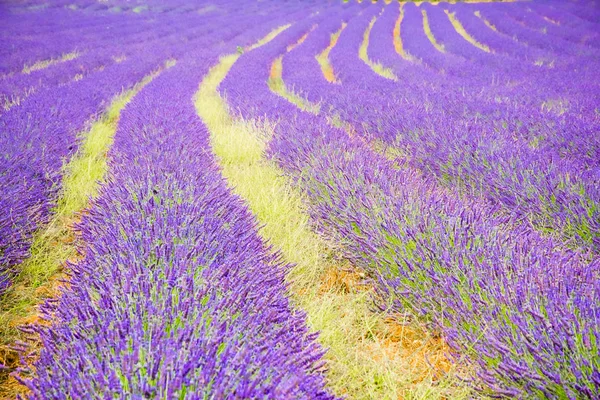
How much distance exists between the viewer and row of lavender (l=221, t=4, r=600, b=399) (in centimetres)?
114

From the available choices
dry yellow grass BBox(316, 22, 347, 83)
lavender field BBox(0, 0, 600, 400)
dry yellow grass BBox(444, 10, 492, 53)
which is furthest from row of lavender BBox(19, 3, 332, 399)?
dry yellow grass BBox(444, 10, 492, 53)

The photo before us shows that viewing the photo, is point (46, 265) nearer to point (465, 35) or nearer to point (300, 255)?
point (300, 255)

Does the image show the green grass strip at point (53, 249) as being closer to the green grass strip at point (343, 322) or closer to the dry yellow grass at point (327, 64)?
the green grass strip at point (343, 322)

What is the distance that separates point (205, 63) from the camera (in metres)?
9.40

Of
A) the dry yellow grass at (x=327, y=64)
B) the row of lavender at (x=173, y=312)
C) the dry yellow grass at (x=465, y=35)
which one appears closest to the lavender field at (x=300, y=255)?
the row of lavender at (x=173, y=312)

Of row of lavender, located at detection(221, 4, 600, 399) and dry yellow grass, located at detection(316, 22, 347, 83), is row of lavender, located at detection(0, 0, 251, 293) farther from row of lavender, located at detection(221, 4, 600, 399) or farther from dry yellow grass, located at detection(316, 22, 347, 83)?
dry yellow grass, located at detection(316, 22, 347, 83)

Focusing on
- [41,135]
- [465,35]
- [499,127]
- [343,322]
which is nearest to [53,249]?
[41,135]

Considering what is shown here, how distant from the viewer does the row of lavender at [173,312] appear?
90 centimetres

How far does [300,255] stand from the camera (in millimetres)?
2008

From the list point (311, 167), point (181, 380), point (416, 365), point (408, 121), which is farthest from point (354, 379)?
point (408, 121)

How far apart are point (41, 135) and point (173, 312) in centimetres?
311

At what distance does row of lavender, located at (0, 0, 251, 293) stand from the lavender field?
1.1 inches

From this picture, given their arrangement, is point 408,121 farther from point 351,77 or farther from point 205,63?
point 205,63

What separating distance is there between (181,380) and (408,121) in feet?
12.7
